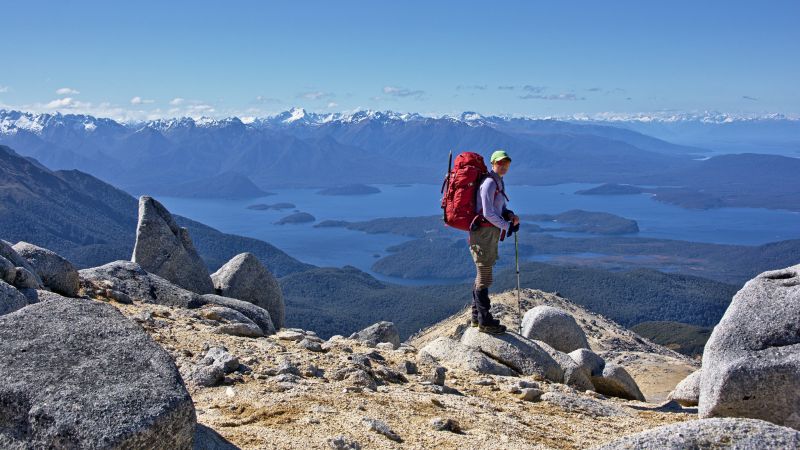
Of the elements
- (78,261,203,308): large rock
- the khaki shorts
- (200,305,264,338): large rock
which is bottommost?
(200,305,264,338): large rock

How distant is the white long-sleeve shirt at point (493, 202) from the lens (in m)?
15.1

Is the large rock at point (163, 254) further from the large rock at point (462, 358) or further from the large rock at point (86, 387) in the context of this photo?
the large rock at point (86, 387)

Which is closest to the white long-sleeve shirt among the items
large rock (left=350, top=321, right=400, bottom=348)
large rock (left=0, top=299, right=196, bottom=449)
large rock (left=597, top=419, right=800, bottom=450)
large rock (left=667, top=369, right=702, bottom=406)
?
large rock (left=350, top=321, right=400, bottom=348)

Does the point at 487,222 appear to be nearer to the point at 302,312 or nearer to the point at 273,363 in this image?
the point at 273,363

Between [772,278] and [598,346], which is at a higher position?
[772,278]

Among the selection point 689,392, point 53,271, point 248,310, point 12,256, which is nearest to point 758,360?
point 689,392

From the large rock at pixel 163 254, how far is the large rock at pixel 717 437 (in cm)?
1870

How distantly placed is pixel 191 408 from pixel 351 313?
138 m

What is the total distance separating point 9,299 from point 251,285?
11.5 metres

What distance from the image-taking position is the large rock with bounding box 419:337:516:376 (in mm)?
15828

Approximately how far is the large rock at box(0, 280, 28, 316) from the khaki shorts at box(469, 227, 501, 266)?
9.24m

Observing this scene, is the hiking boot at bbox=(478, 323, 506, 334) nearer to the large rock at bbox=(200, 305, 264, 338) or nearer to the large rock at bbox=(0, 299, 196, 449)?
the large rock at bbox=(200, 305, 264, 338)

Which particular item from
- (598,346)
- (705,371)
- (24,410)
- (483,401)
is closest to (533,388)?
(483,401)

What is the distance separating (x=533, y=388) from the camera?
45.8 ft
